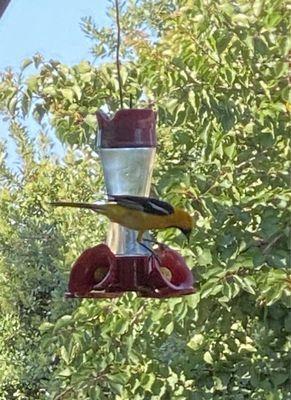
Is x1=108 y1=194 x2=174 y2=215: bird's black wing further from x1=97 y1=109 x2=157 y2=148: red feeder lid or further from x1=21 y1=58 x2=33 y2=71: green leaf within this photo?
x1=21 y1=58 x2=33 y2=71: green leaf

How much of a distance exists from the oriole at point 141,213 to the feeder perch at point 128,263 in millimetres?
58

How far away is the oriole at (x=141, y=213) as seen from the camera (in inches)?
43.6

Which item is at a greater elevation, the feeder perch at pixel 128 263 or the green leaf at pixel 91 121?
the green leaf at pixel 91 121

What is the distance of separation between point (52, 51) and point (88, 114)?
211mm

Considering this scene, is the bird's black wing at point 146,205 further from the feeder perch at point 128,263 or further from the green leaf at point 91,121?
the green leaf at point 91,121

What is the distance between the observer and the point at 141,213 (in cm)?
111

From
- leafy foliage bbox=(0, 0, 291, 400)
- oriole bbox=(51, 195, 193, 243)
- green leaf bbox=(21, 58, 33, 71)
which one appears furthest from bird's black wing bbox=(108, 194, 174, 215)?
green leaf bbox=(21, 58, 33, 71)

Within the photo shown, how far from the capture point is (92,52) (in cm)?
211

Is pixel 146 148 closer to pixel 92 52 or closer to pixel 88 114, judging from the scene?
pixel 88 114

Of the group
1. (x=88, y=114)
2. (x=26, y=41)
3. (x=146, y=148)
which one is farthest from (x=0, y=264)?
(x=146, y=148)

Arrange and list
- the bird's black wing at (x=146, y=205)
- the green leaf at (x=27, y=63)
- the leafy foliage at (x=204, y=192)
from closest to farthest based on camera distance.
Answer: the bird's black wing at (x=146, y=205)
the leafy foliage at (x=204, y=192)
the green leaf at (x=27, y=63)

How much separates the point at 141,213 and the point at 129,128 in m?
0.12

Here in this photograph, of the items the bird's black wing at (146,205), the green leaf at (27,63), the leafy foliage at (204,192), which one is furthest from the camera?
the green leaf at (27,63)

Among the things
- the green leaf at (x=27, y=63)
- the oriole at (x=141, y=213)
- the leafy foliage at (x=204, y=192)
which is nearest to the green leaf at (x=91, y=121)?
the leafy foliage at (x=204, y=192)
